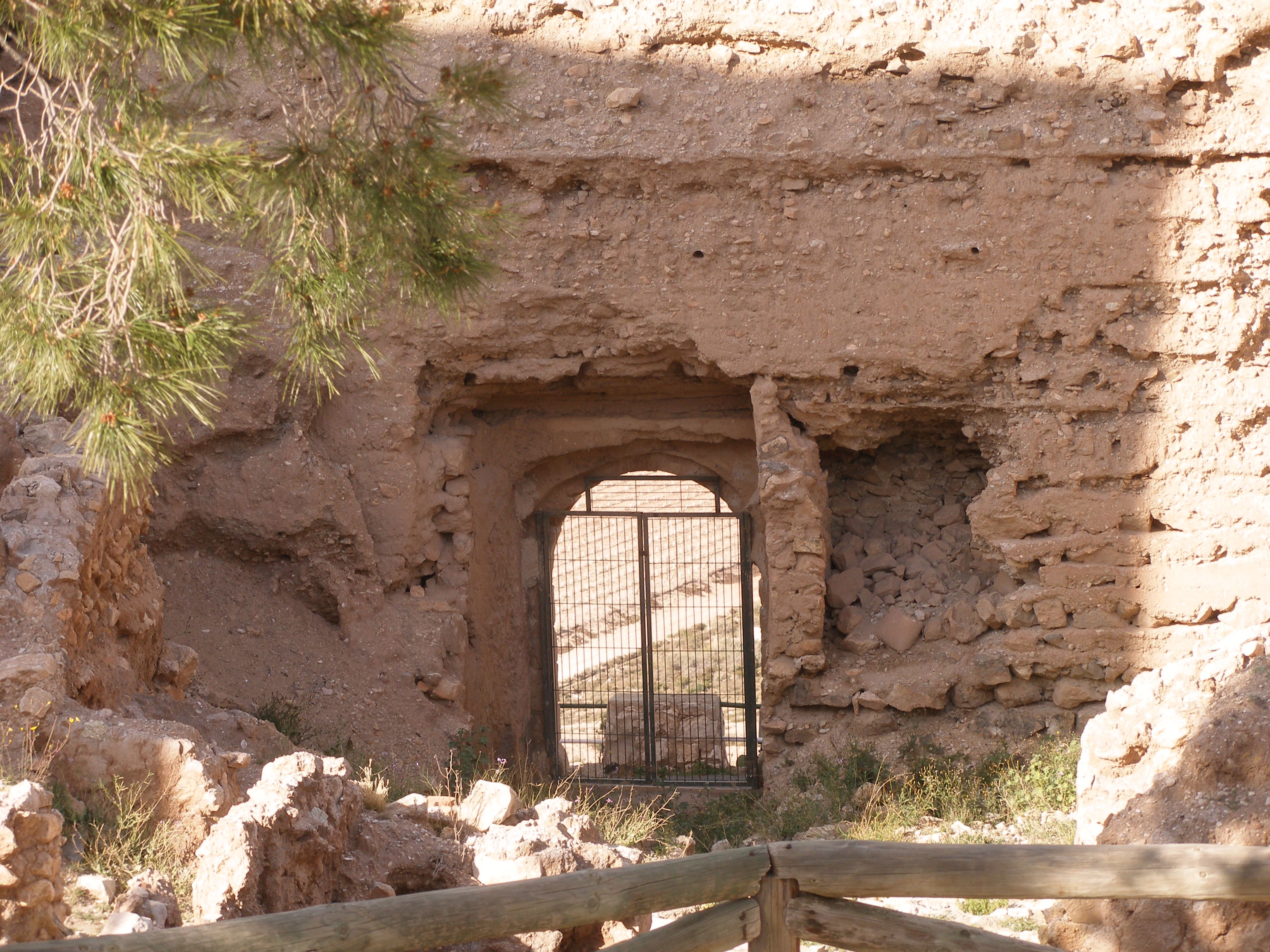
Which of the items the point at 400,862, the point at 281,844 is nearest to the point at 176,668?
the point at 400,862

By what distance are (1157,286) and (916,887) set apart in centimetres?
482

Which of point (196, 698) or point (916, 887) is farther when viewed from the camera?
point (196, 698)

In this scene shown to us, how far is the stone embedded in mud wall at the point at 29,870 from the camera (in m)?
3.22

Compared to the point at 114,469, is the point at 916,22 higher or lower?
higher

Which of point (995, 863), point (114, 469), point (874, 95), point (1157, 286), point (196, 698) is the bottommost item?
point (995, 863)

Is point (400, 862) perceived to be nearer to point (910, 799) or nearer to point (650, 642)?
point (910, 799)

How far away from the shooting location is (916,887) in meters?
2.78

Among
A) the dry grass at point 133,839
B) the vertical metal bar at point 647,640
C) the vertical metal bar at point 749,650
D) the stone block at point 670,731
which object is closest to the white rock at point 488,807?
the dry grass at point 133,839

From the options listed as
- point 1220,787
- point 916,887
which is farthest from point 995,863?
point 1220,787

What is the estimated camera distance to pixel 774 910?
2.85 m

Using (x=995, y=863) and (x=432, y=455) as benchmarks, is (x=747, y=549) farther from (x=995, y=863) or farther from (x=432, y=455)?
(x=995, y=863)

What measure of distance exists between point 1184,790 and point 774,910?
5.11 ft

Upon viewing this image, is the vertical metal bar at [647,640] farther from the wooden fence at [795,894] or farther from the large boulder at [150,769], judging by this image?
the wooden fence at [795,894]

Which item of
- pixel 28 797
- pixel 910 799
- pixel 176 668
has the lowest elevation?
pixel 910 799
